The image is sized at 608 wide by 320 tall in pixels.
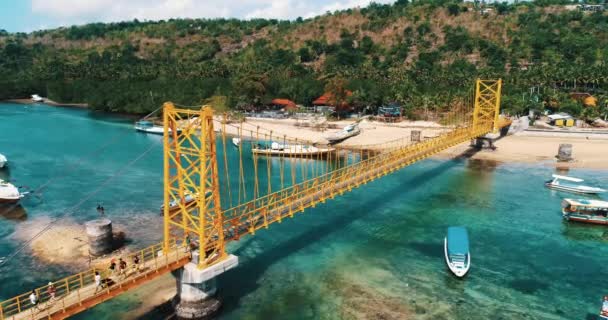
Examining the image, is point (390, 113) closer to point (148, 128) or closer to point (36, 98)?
point (148, 128)

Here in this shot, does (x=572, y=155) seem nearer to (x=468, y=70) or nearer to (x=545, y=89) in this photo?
(x=545, y=89)

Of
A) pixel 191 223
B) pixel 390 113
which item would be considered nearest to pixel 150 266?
pixel 191 223

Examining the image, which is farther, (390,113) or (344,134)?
(390,113)

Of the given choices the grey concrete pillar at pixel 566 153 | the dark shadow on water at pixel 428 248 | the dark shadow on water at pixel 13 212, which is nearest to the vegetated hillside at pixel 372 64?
the grey concrete pillar at pixel 566 153

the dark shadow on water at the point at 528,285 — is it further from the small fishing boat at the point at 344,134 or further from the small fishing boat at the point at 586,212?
the small fishing boat at the point at 344,134

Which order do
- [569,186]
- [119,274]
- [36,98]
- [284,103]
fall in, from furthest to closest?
[36,98], [284,103], [569,186], [119,274]

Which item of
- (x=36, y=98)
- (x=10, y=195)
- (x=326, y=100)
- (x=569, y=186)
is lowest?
(x=569, y=186)
